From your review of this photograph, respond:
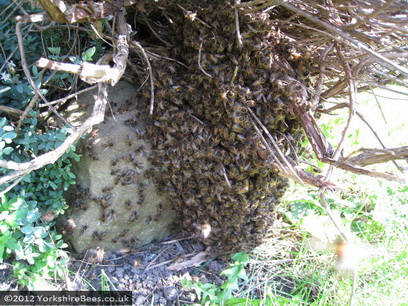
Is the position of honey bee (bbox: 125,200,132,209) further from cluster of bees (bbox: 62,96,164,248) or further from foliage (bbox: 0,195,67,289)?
foliage (bbox: 0,195,67,289)

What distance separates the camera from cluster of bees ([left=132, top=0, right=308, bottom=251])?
3.22 meters

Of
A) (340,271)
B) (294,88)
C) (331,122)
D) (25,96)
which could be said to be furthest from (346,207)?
(25,96)

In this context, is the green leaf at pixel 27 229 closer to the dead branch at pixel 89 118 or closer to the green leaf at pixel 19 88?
the dead branch at pixel 89 118

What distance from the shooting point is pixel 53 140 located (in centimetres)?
330

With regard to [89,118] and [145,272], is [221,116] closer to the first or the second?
[89,118]

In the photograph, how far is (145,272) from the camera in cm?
387

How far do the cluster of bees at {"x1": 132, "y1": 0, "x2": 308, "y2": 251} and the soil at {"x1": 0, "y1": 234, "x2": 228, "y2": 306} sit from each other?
0.43 meters

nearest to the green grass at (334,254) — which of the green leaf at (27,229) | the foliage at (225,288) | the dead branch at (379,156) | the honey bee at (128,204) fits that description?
the foliage at (225,288)

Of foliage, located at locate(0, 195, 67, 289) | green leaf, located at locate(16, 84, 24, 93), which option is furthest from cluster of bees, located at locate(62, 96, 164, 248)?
green leaf, located at locate(16, 84, 24, 93)

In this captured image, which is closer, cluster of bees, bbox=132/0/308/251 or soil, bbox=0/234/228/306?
cluster of bees, bbox=132/0/308/251

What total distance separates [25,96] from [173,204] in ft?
6.30

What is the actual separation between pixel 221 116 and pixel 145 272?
191 centimetres

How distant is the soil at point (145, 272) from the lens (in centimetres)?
358

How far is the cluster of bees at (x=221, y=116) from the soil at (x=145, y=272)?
0.43 metres
